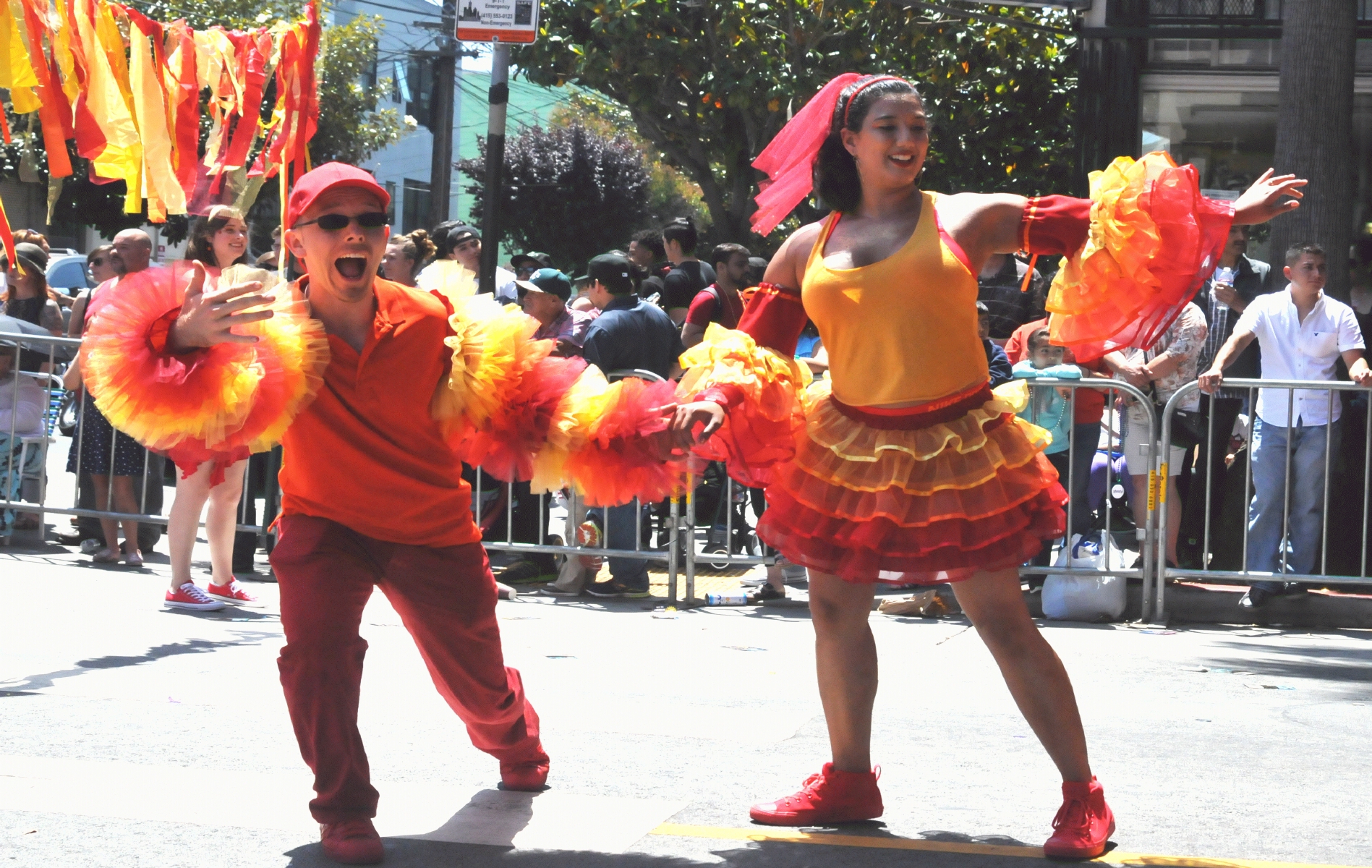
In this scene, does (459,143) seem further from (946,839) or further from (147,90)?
Answer: (946,839)

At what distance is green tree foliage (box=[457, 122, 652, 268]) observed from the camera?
3591cm

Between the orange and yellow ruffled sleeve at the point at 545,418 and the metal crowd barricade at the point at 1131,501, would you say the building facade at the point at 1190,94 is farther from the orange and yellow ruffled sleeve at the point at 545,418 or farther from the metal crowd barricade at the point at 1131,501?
the orange and yellow ruffled sleeve at the point at 545,418

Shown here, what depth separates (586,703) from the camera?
6133 mm

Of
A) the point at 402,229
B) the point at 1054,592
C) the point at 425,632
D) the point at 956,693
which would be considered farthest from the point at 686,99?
the point at 402,229

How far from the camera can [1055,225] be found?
165 inches

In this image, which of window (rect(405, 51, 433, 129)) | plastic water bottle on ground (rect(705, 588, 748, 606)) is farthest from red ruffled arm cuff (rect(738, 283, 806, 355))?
window (rect(405, 51, 433, 129))

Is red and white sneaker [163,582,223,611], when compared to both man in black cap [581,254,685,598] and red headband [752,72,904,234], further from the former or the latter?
red headband [752,72,904,234]

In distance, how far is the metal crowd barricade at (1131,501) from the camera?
27.6 feet

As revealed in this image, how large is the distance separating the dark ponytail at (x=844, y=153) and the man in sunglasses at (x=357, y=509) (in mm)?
1088

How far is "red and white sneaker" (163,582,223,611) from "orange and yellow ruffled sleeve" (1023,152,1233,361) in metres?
5.20

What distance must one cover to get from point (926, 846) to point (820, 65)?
1548 centimetres

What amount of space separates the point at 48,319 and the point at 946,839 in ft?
27.5

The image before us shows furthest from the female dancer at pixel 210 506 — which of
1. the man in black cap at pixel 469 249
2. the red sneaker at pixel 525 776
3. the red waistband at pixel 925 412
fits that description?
the red waistband at pixel 925 412

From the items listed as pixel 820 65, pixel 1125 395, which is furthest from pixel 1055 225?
pixel 820 65
